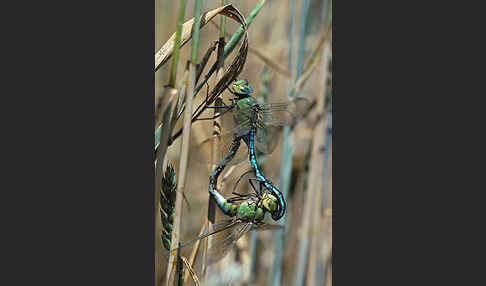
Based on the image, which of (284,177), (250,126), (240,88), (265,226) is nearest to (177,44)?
(240,88)

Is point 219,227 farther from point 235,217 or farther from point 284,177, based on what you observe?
point 284,177

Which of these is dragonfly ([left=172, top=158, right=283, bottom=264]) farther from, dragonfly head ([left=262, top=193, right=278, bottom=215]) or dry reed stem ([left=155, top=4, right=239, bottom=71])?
dry reed stem ([left=155, top=4, right=239, bottom=71])

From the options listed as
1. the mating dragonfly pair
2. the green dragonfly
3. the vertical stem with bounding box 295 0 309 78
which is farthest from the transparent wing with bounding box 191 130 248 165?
the vertical stem with bounding box 295 0 309 78

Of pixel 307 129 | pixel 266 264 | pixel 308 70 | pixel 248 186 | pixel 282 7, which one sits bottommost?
pixel 266 264

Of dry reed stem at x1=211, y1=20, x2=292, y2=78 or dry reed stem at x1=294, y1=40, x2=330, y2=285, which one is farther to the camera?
dry reed stem at x1=294, y1=40, x2=330, y2=285

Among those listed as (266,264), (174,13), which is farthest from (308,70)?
(266,264)

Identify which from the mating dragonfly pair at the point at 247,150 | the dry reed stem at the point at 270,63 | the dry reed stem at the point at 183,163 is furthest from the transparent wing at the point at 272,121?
the dry reed stem at the point at 183,163

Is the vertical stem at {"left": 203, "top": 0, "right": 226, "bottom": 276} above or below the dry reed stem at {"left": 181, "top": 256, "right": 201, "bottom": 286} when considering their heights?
above
